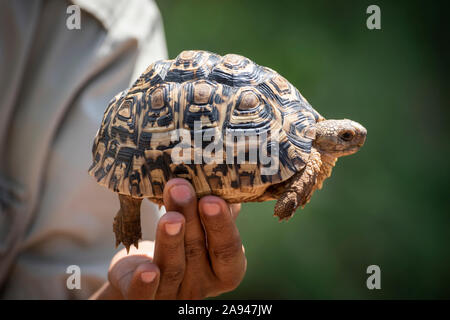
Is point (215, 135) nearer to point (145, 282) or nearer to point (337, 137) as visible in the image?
point (337, 137)

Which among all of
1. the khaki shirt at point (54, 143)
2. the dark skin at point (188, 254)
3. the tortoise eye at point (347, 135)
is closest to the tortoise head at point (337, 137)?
the tortoise eye at point (347, 135)

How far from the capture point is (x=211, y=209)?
1.42 meters

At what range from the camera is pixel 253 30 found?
159 inches

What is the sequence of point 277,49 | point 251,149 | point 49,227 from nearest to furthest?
point 251,149
point 49,227
point 277,49

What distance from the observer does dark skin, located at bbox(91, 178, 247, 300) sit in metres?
1.41

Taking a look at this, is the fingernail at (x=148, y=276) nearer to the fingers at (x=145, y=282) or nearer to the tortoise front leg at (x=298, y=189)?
the fingers at (x=145, y=282)

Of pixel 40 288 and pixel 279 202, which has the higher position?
pixel 279 202

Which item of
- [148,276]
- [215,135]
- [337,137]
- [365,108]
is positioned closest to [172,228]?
[148,276]

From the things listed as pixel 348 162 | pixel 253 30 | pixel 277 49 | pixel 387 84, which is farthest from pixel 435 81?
pixel 253 30

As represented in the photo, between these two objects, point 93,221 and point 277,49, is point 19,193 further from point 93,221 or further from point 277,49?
point 277,49

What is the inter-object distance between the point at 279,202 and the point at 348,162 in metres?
2.86

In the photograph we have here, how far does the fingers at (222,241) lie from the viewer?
4.66ft

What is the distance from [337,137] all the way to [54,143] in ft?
4.45

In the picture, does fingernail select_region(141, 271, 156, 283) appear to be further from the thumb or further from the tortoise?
the tortoise
